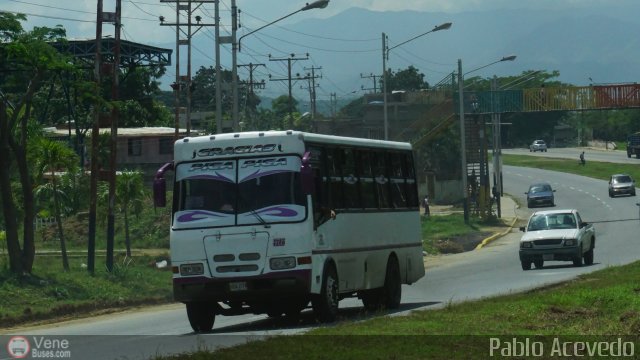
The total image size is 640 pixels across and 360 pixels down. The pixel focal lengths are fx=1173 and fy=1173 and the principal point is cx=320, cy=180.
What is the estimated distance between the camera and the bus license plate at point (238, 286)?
18.0 meters

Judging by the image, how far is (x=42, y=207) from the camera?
4147 cm

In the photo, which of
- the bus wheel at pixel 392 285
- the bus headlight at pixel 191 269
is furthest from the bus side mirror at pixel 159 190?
the bus wheel at pixel 392 285

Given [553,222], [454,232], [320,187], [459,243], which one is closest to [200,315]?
[320,187]

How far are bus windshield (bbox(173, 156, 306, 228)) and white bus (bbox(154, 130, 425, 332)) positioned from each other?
16mm

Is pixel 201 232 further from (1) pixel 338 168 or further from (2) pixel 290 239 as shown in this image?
(1) pixel 338 168

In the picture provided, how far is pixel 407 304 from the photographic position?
23844mm

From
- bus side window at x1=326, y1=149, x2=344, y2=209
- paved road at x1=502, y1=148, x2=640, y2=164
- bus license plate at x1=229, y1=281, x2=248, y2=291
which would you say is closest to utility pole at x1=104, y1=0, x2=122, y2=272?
bus side window at x1=326, y1=149, x2=344, y2=209

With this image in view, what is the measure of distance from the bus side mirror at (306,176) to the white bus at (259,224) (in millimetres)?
15

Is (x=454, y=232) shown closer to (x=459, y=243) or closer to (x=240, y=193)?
(x=459, y=243)

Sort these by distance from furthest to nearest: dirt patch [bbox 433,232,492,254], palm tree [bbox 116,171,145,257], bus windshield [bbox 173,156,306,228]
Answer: dirt patch [bbox 433,232,492,254] < palm tree [bbox 116,171,145,257] < bus windshield [bbox 173,156,306,228]

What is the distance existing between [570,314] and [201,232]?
5.77 metres

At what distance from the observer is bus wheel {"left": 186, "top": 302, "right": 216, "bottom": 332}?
19.1 meters

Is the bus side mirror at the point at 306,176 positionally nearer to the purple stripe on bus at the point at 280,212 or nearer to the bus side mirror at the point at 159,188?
the purple stripe on bus at the point at 280,212

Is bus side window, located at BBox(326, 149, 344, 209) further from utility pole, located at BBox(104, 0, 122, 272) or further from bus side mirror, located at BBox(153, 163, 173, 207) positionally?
utility pole, located at BBox(104, 0, 122, 272)
